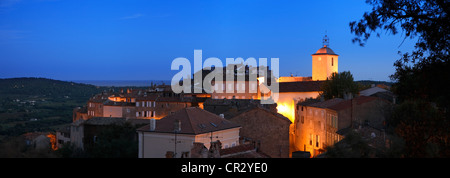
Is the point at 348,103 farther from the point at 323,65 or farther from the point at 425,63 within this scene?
the point at 323,65

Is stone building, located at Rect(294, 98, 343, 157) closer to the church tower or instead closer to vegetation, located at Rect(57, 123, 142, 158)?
vegetation, located at Rect(57, 123, 142, 158)

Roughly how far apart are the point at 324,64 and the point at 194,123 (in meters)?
43.5

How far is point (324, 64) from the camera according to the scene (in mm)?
72000

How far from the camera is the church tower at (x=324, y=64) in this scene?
71.9 meters

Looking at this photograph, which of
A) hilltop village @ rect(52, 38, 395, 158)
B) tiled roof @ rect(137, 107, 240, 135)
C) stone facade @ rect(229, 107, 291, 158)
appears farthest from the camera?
stone facade @ rect(229, 107, 291, 158)

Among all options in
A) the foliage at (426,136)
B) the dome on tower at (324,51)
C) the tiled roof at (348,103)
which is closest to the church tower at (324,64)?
the dome on tower at (324,51)

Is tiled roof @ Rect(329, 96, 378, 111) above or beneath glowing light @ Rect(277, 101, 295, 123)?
above

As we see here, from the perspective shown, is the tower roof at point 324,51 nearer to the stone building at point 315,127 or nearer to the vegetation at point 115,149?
the stone building at point 315,127

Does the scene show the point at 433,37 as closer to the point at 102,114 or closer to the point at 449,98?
the point at 449,98

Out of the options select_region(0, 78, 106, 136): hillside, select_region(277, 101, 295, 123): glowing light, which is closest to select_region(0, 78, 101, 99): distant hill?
select_region(0, 78, 106, 136): hillside

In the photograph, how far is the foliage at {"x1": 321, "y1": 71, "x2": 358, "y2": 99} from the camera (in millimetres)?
A: 52750

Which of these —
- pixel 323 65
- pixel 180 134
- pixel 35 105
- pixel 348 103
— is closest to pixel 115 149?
pixel 180 134

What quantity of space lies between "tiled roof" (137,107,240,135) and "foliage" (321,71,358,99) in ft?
68.3

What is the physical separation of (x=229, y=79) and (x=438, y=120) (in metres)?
50.3
